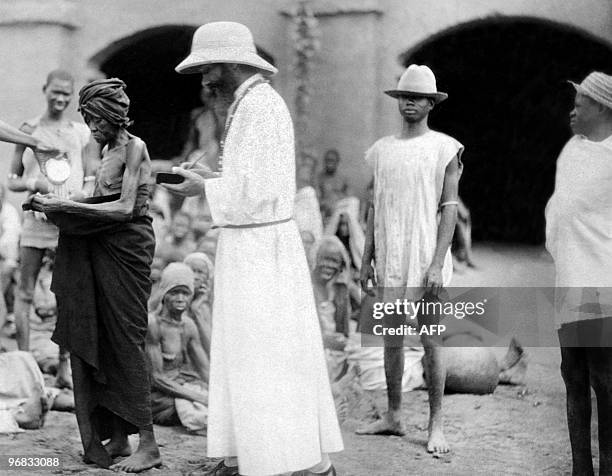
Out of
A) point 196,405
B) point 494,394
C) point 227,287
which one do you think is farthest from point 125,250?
point 494,394

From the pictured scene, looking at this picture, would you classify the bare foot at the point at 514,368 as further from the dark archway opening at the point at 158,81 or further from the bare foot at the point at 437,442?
the dark archway opening at the point at 158,81

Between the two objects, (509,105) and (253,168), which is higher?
(509,105)

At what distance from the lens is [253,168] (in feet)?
14.2

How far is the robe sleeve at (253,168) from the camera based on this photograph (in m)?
4.34

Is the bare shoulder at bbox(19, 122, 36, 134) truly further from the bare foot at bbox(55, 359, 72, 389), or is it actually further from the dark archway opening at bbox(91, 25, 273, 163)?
the bare foot at bbox(55, 359, 72, 389)

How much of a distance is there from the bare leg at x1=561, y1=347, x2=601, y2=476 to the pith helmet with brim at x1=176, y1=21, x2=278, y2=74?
1.83 m

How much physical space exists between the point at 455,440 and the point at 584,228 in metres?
1.41

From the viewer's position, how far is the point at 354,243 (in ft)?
23.2

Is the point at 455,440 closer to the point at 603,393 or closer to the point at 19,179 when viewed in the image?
the point at 603,393

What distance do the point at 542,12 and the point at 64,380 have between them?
11.8 feet

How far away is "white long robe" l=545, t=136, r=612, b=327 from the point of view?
450 centimetres


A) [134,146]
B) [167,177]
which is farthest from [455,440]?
[134,146]

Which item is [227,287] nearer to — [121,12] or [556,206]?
[556,206]

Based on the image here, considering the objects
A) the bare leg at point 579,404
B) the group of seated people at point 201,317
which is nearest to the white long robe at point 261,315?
the bare leg at point 579,404
